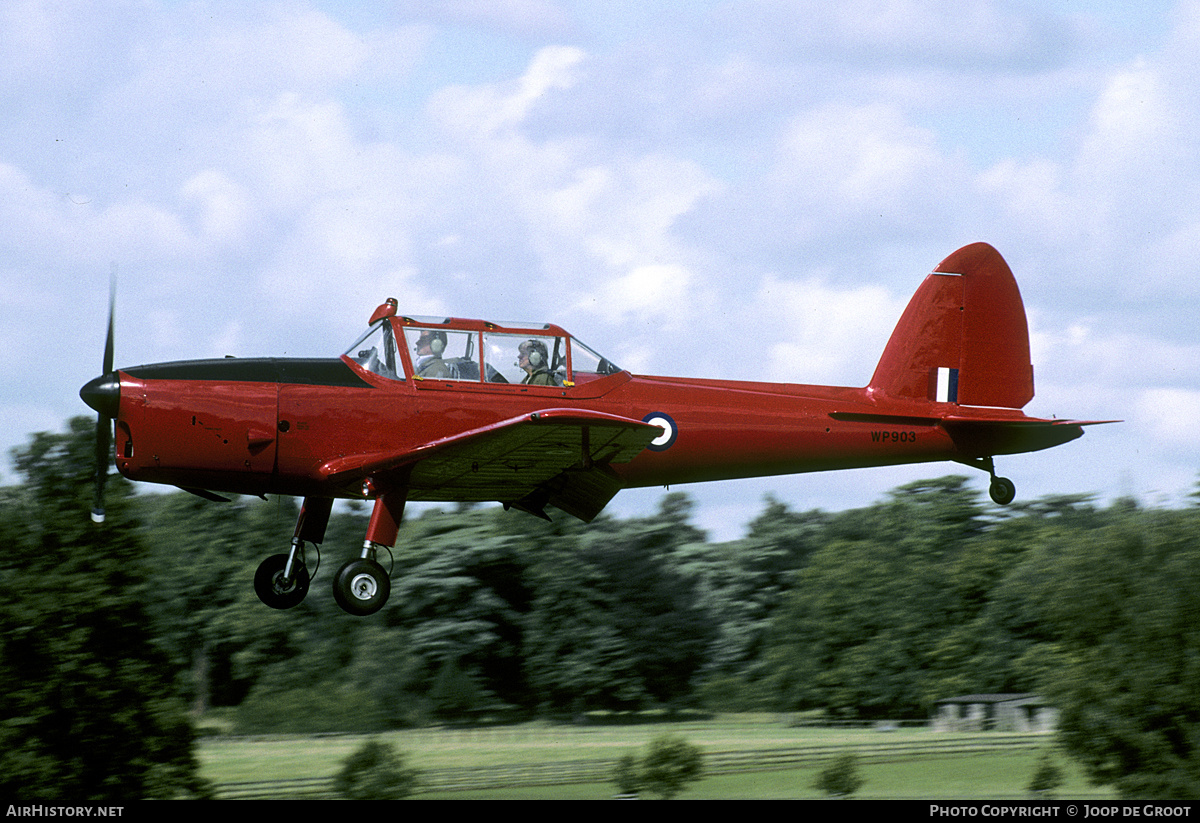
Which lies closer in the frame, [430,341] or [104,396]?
[104,396]

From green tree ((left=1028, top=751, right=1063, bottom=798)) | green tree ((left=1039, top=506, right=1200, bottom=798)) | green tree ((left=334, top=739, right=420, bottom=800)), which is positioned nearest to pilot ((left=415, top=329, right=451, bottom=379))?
green tree ((left=1039, top=506, right=1200, bottom=798))

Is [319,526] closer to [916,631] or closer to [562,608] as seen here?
[562,608]

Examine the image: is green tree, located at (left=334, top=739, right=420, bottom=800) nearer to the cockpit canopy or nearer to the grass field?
the grass field

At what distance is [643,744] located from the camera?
42.2 metres

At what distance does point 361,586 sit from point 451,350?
218cm

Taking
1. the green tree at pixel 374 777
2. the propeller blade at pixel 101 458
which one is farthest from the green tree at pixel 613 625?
the propeller blade at pixel 101 458

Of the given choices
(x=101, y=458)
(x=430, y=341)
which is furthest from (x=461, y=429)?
(x=101, y=458)

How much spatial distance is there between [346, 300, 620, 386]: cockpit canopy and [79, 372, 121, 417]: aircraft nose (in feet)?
6.51

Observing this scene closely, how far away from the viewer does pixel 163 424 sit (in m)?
10.7

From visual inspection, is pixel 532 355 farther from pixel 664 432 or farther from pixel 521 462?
pixel 664 432

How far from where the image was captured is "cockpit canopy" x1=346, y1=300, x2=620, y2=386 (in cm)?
1132

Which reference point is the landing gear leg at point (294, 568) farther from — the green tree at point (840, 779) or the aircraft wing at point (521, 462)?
the green tree at point (840, 779)

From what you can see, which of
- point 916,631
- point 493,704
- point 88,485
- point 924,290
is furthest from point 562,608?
point 924,290

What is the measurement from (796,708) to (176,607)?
23.1m
